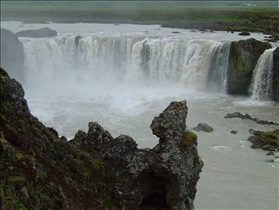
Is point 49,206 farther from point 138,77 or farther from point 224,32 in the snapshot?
point 224,32

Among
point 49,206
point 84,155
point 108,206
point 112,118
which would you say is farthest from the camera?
point 112,118

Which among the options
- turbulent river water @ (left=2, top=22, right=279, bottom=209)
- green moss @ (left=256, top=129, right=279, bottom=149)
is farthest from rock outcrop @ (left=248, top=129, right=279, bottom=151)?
turbulent river water @ (left=2, top=22, right=279, bottom=209)

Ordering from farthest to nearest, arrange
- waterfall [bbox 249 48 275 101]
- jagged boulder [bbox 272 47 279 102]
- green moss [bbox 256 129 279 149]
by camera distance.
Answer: waterfall [bbox 249 48 275 101] < jagged boulder [bbox 272 47 279 102] < green moss [bbox 256 129 279 149]

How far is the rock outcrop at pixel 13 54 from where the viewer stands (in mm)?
39812

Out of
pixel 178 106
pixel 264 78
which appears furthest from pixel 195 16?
pixel 178 106

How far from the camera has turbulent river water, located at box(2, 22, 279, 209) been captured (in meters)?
17.6

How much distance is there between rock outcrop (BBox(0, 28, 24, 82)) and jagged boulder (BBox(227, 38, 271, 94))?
69.1 ft

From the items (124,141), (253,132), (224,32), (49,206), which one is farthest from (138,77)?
(49,206)

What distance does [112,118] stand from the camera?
1048 inches

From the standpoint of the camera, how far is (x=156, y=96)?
1315 inches

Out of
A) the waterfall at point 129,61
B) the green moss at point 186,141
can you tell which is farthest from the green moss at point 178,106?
the waterfall at point 129,61

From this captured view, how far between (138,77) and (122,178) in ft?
100

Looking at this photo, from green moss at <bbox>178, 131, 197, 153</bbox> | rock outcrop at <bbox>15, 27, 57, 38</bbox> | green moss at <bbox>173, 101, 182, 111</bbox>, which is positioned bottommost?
rock outcrop at <bbox>15, 27, 57, 38</bbox>

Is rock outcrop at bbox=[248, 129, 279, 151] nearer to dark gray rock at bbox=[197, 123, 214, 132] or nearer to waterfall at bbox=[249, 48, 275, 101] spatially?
dark gray rock at bbox=[197, 123, 214, 132]
